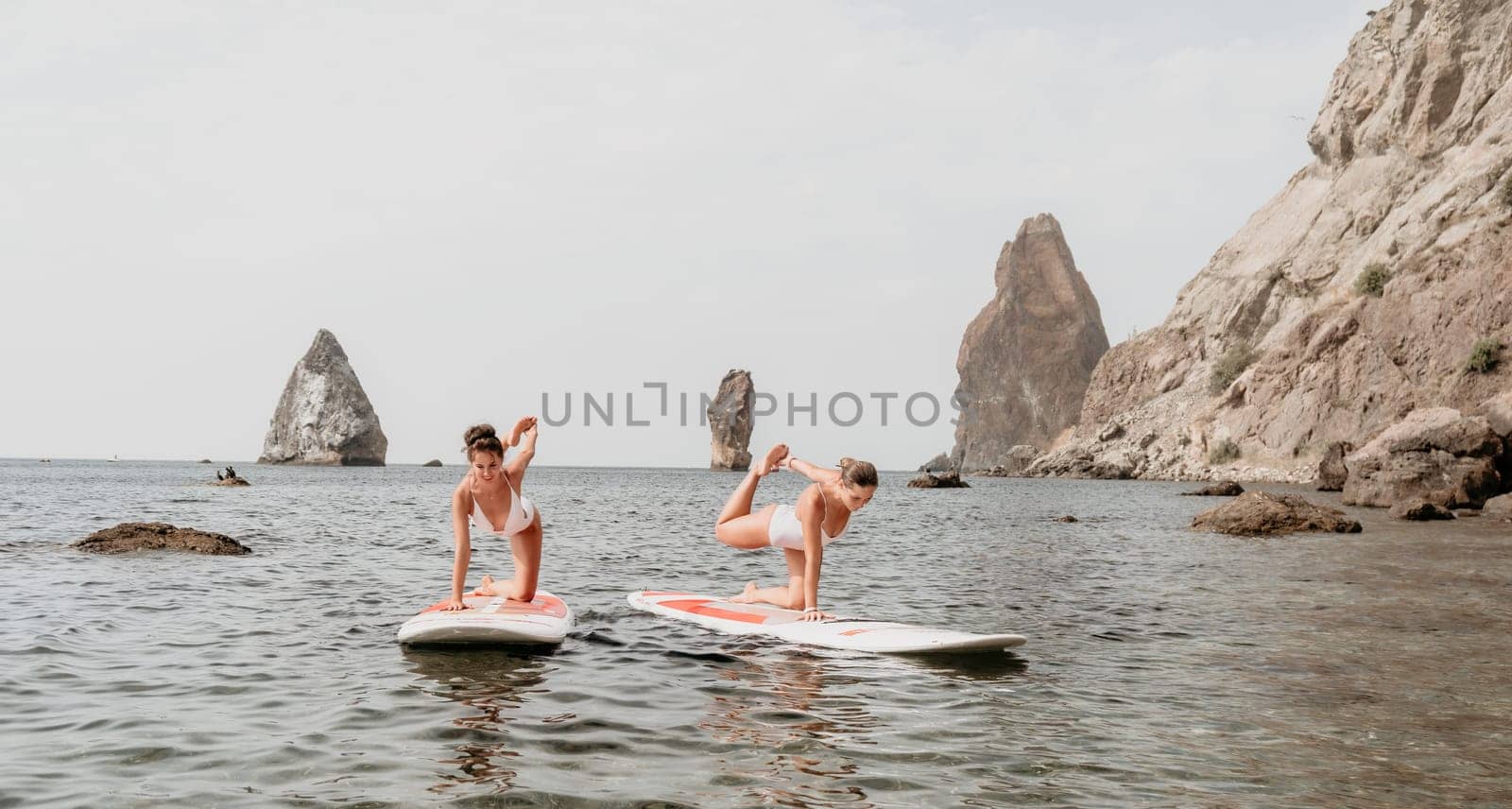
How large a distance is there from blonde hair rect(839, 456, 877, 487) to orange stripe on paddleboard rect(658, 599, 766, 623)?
1854mm

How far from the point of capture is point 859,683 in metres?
8.98

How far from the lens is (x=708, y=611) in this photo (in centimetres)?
1210

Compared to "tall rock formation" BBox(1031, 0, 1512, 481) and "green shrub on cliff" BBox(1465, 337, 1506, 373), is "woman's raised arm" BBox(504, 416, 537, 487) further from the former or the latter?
"green shrub on cliff" BBox(1465, 337, 1506, 373)

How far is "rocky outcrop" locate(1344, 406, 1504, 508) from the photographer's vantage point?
34.0 m

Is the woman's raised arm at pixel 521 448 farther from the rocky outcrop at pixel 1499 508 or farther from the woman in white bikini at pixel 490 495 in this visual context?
the rocky outcrop at pixel 1499 508

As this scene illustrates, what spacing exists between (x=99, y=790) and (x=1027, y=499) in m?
51.8

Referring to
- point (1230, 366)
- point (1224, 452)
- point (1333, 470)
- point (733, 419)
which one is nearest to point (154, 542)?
point (1333, 470)

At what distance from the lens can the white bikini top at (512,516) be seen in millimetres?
10812

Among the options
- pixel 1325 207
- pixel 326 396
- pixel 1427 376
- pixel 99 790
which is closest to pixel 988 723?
pixel 99 790

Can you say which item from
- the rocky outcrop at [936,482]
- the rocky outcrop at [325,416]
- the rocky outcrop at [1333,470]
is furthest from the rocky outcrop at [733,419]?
the rocky outcrop at [1333,470]

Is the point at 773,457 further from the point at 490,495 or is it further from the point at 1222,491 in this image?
the point at 1222,491

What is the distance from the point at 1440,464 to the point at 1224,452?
39445 millimetres

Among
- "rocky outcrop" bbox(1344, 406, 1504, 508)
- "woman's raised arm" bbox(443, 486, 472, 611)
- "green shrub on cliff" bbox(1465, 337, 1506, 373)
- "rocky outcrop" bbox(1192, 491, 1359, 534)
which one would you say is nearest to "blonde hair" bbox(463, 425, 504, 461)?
"woman's raised arm" bbox(443, 486, 472, 611)

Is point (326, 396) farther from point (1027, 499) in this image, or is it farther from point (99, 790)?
point (99, 790)
